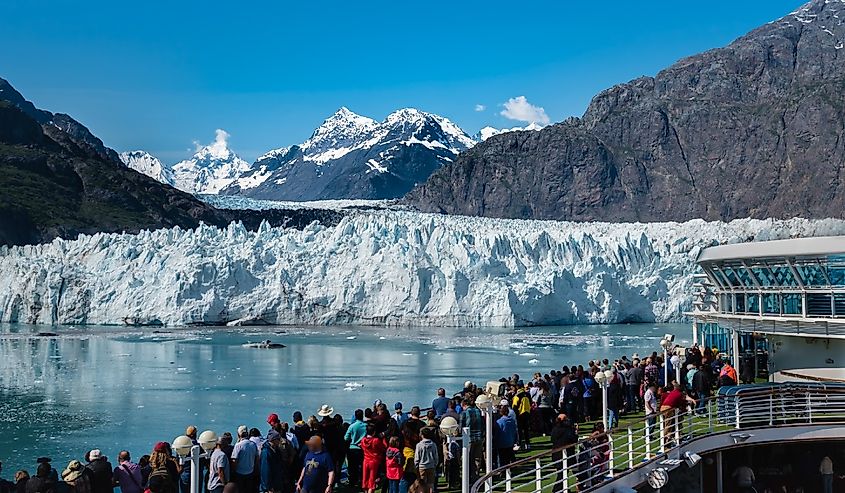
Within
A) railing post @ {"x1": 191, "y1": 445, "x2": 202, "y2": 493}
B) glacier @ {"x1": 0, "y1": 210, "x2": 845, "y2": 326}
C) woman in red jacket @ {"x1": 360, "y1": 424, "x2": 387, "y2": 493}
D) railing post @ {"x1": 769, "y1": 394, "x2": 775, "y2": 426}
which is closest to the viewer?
railing post @ {"x1": 191, "y1": 445, "x2": 202, "y2": 493}

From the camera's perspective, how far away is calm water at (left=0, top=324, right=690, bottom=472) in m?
18.0

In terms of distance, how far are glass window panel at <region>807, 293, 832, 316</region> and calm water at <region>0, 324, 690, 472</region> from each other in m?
9.27

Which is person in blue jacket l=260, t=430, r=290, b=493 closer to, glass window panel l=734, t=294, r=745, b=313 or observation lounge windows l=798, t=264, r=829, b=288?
observation lounge windows l=798, t=264, r=829, b=288

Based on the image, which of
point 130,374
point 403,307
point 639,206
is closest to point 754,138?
point 639,206

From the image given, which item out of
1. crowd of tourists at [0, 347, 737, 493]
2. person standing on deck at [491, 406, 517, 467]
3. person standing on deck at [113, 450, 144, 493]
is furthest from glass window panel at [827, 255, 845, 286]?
person standing on deck at [113, 450, 144, 493]

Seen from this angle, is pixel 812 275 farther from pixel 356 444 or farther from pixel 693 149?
pixel 693 149

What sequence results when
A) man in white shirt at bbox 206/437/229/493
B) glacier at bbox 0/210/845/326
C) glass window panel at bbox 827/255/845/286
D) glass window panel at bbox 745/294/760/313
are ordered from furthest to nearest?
glacier at bbox 0/210/845/326, glass window panel at bbox 745/294/760/313, glass window panel at bbox 827/255/845/286, man in white shirt at bbox 206/437/229/493

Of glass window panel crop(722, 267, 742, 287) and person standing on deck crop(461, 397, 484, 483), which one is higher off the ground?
glass window panel crop(722, 267, 742, 287)

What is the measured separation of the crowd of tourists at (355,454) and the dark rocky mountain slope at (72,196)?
270ft

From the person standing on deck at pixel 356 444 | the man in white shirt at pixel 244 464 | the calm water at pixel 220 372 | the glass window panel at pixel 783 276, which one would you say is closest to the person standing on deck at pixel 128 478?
the man in white shirt at pixel 244 464

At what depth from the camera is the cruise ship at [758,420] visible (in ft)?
31.2

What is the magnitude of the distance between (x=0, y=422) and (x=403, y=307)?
28232mm

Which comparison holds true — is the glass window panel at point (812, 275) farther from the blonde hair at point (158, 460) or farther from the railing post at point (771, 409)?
the blonde hair at point (158, 460)

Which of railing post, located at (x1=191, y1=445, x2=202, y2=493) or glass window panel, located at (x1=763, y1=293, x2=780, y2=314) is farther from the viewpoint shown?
glass window panel, located at (x1=763, y1=293, x2=780, y2=314)
